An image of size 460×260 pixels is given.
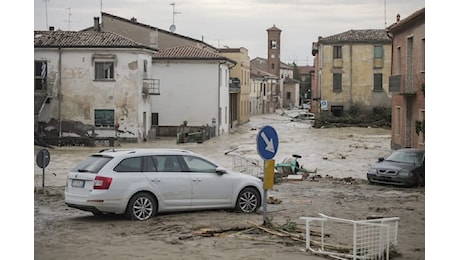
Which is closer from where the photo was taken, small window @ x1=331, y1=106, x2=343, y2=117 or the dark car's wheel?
the dark car's wheel

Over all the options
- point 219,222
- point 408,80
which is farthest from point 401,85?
point 219,222

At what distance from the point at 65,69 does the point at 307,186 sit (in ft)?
19.2

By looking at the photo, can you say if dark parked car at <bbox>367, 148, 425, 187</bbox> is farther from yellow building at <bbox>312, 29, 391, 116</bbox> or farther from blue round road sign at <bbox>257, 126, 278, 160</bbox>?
blue round road sign at <bbox>257, 126, 278, 160</bbox>

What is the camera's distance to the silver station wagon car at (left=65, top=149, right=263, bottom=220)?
10.7m

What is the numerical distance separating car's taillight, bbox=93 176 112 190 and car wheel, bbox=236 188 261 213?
2.21m

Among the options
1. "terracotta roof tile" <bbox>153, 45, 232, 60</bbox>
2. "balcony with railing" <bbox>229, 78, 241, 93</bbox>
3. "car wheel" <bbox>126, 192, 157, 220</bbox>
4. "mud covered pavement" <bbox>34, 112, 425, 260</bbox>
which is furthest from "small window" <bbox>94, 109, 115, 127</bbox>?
"car wheel" <bbox>126, 192, 157, 220</bbox>

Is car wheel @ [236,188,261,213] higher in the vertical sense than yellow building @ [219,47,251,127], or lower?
lower

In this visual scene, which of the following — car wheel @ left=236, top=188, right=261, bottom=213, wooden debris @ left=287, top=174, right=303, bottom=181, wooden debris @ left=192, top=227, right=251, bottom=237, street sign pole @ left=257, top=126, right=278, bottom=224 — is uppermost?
street sign pole @ left=257, top=126, right=278, bottom=224

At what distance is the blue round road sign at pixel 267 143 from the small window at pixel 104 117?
7.16 m

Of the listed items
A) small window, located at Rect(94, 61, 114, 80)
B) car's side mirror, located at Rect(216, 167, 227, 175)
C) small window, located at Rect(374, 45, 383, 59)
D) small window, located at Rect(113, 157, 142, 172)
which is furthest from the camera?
small window, located at Rect(374, 45, 383, 59)

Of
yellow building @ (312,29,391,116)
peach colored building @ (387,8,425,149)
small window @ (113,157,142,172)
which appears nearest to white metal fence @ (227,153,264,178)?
yellow building @ (312,29,391,116)

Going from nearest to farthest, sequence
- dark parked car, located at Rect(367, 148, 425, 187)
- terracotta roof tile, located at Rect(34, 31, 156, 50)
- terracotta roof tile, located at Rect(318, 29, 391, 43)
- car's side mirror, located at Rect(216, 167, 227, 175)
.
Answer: car's side mirror, located at Rect(216, 167, 227, 175)
terracotta roof tile, located at Rect(34, 31, 156, 50)
dark parked car, located at Rect(367, 148, 425, 187)
terracotta roof tile, located at Rect(318, 29, 391, 43)
